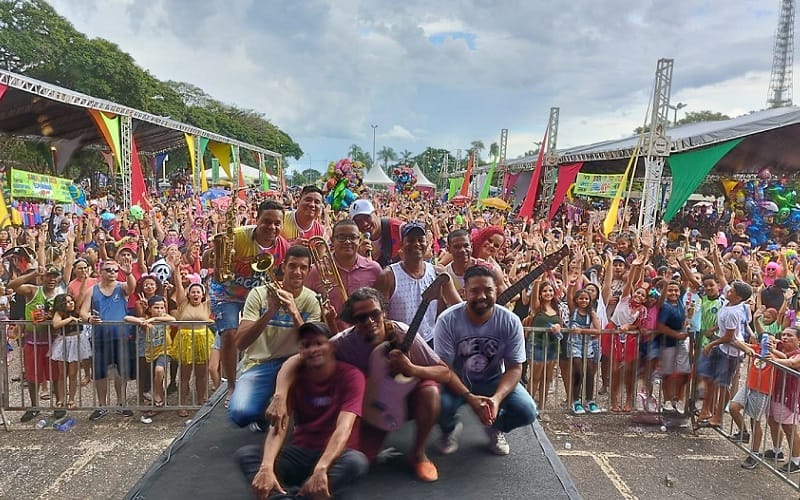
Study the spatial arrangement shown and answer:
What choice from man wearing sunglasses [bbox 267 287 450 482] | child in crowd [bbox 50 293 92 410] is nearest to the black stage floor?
man wearing sunglasses [bbox 267 287 450 482]

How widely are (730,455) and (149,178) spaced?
130ft

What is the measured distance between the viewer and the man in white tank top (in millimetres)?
3666

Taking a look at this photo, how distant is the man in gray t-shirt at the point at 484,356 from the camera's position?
10.6 feet

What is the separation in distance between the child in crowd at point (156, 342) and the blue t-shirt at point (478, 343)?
3189 mm

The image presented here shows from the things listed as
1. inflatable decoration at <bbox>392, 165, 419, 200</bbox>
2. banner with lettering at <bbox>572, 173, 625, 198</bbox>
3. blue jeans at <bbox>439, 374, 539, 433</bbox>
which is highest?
inflatable decoration at <bbox>392, 165, 419, 200</bbox>

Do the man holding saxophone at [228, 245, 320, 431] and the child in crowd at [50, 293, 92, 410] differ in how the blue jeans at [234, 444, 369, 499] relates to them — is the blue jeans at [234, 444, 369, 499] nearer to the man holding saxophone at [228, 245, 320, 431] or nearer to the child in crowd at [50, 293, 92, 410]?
the man holding saxophone at [228, 245, 320, 431]

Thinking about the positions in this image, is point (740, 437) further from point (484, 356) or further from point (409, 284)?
point (409, 284)

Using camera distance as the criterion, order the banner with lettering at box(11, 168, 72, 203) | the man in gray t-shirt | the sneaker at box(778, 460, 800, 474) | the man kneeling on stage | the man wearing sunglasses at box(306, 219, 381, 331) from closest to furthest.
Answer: the man kneeling on stage, the man in gray t-shirt, the man wearing sunglasses at box(306, 219, 381, 331), the sneaker at box(778, 460, 800, 474), the banner with lettering at box(11, 168, 72, 203)

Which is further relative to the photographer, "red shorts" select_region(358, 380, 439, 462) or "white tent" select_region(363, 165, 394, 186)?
"white tent" select_region(363, 165, 394, 186)

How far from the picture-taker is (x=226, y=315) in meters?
3.89

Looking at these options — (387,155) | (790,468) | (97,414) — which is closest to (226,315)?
(97,414)

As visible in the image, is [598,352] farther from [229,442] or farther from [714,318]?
[229,442]

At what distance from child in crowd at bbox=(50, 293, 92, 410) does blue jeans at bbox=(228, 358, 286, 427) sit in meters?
2.72

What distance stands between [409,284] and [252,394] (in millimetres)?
1253
